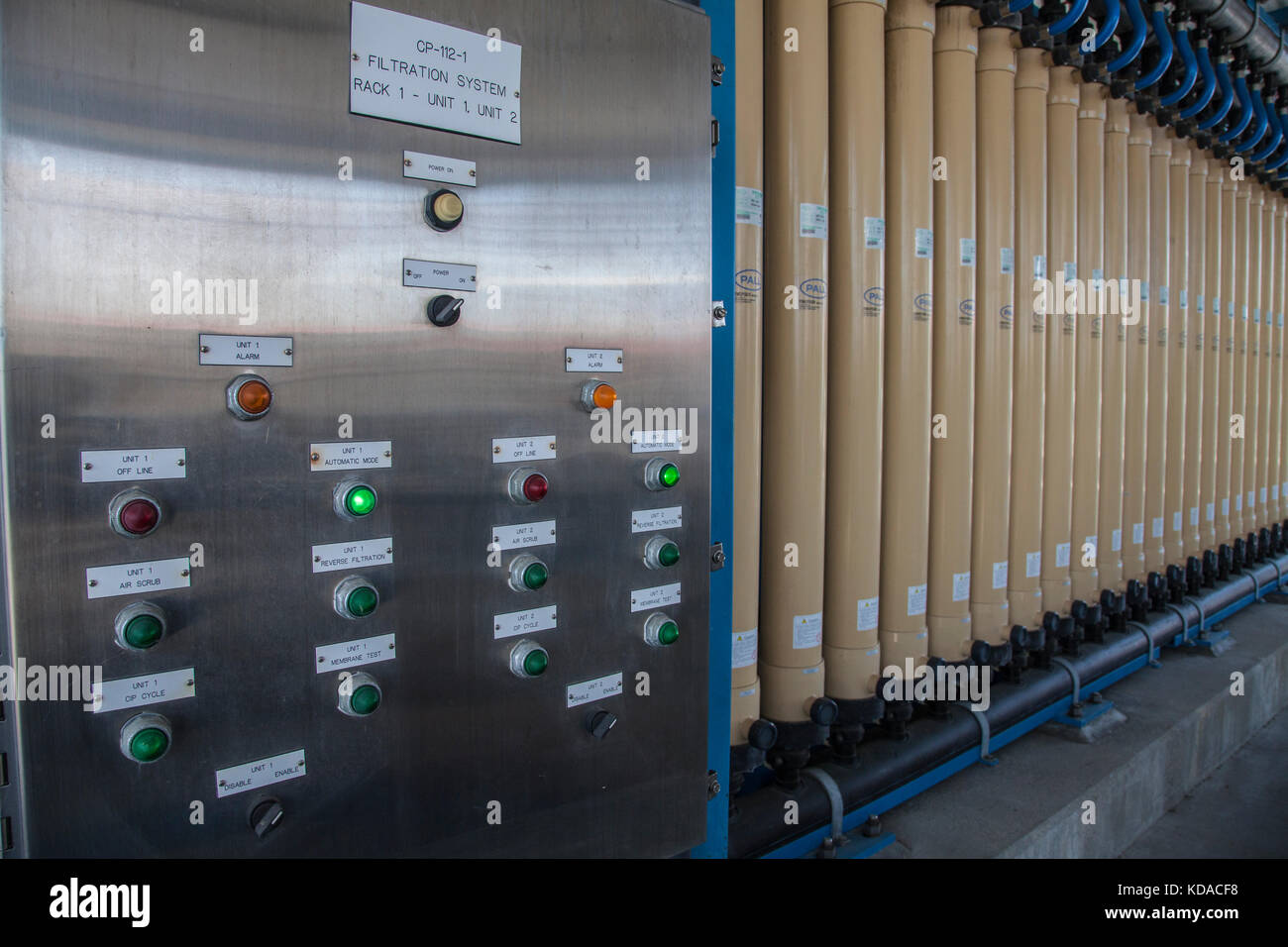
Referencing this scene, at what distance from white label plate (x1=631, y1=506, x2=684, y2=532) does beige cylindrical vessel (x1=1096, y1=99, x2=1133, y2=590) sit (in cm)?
233

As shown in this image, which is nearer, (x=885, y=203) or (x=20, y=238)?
(x=20, y=238)

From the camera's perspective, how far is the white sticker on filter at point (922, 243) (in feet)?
6.82

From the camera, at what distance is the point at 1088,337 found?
9.14ft

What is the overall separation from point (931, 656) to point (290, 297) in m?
1.99

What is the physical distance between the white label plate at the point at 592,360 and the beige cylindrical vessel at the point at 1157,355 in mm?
2942

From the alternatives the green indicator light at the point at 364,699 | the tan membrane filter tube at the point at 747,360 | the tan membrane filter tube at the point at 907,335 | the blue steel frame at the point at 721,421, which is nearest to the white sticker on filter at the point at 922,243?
the tan membrane filter tube at the point at 907,335

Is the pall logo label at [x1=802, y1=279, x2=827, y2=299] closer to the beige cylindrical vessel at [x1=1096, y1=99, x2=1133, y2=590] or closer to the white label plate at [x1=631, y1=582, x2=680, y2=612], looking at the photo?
the white label plate at [x1=631, y1=582, x2=680, y2=612]

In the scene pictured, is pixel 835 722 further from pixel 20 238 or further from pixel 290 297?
pixel 20 238

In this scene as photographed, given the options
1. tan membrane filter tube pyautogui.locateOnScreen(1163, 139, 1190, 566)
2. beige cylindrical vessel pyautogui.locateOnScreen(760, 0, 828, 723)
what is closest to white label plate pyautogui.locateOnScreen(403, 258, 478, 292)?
beige cylindrical vessel pyautogui.locateOnScreen(760, 0, 828, 723)

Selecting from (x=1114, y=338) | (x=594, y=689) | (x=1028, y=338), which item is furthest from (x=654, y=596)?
(x=1114, y=338)

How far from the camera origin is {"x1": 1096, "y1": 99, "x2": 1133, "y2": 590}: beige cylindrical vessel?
2.88 metres

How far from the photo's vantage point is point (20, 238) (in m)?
0.78

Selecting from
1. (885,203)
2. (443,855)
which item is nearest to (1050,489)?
(885,203)
